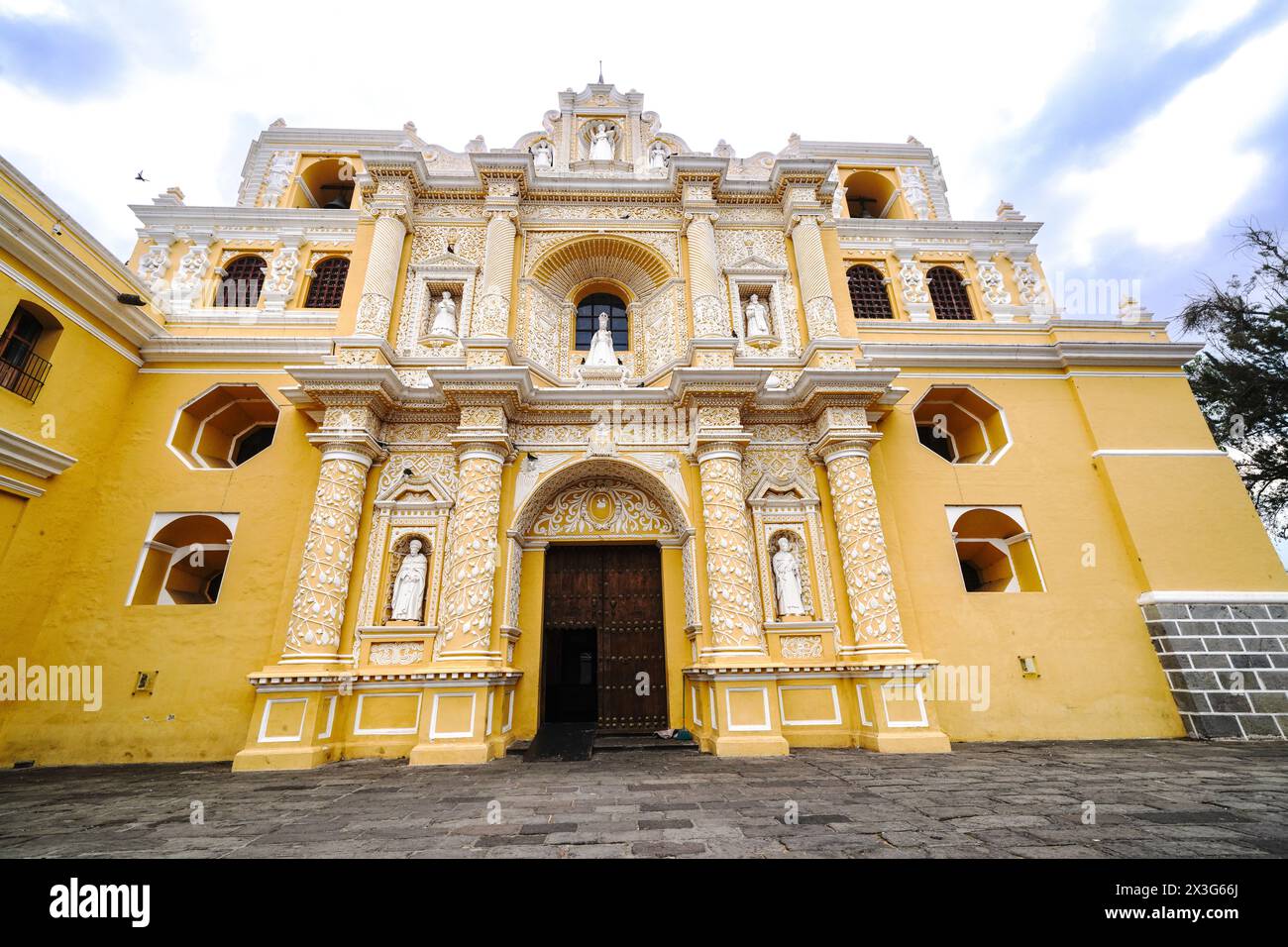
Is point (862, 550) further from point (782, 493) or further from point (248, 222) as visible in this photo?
point (248, 222)

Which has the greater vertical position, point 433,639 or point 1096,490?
point 1096,490

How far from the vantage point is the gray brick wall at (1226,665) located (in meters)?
8.27

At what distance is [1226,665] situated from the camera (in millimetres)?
8602

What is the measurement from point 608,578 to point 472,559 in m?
2.52

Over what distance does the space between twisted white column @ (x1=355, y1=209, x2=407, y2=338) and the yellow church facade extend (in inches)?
2.7

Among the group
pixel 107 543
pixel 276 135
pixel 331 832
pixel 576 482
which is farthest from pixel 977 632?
pixel 276 135

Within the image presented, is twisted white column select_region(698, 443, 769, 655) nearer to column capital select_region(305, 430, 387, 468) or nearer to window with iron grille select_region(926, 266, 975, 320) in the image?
column capital select_region(305, 430, 387, 468)

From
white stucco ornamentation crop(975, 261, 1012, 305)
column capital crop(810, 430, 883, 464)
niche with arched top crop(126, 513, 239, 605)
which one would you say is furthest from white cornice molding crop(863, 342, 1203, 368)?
niche with arched top crop(126, 513, 239, 605)

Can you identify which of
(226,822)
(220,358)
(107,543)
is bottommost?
(226,822)

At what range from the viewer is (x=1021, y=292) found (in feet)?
39.8

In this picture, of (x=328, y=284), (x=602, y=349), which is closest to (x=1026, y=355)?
(x=602, y=349)
